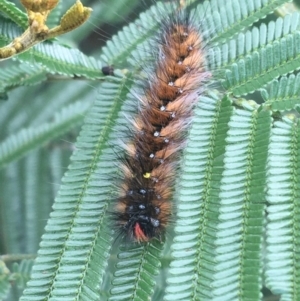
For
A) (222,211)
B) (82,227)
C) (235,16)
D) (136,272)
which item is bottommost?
(136,272)

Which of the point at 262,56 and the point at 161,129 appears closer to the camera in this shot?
the point at 262,56

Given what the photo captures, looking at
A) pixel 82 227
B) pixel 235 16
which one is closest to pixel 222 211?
pixel 82 227

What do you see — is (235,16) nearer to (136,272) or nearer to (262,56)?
(262,56)

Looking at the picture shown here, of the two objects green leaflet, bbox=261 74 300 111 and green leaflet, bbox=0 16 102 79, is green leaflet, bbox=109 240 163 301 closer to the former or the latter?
green leaflet, bbox=261 74 300 111

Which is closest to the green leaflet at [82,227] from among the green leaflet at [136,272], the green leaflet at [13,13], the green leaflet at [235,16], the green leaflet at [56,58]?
the green leaflet at [136,272]

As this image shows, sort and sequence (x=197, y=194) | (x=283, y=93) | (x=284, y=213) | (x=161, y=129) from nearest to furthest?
(x=284, y=213) < (x=197, y=194) < (x=283, y=93) < (x=161, y=129)
